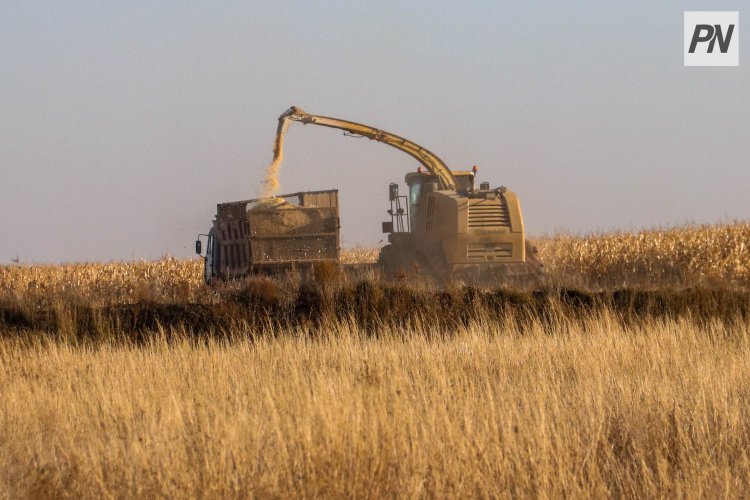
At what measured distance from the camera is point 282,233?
22.7 metres

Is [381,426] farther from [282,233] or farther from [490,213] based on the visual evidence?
[490,213]

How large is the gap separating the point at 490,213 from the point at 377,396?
15644mm

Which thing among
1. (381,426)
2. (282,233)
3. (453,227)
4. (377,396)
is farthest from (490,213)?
(381,426)

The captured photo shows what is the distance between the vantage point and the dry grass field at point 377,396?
23.4 ft

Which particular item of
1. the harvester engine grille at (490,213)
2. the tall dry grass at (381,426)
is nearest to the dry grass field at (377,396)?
the tall dry grass at (381,426)

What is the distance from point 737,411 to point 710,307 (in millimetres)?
10614

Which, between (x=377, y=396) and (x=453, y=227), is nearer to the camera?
(x=377, y=396)

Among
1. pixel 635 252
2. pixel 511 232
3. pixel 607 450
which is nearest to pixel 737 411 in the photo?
pixel 607 450

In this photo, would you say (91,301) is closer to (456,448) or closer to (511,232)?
(511,232)

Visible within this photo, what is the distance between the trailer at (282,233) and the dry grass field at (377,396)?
221cm

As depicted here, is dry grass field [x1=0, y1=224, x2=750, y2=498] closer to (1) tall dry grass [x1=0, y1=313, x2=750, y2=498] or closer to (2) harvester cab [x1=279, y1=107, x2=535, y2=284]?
(1) tall dry grass [x1=0, y1=313, x2=750, y2=498]

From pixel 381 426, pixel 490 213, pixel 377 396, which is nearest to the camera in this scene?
pixel 381 426

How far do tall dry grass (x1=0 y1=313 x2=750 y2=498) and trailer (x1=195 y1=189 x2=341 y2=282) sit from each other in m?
8.84

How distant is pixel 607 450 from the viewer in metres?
8.02
